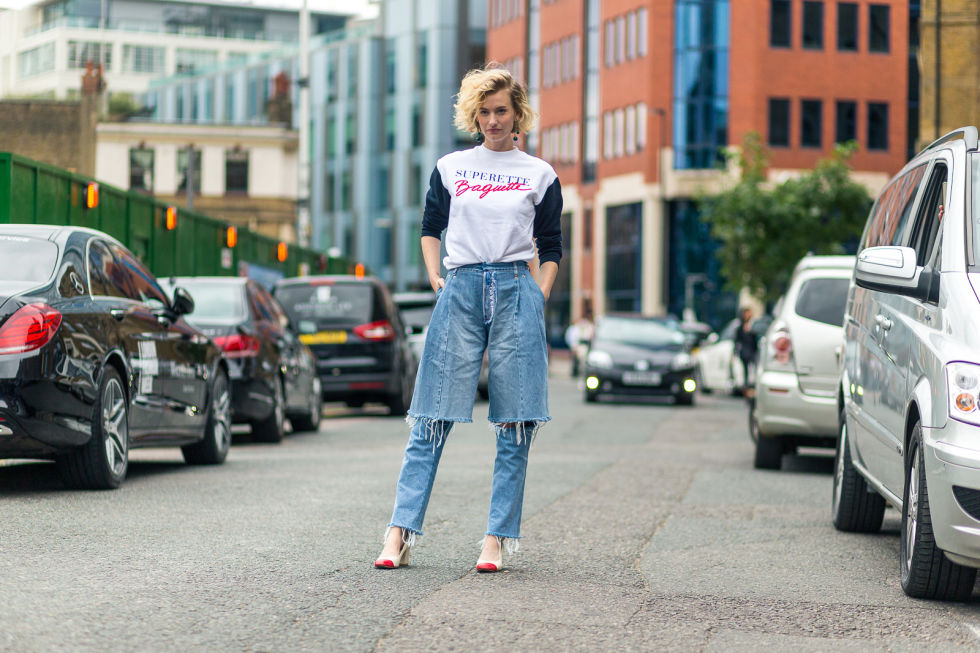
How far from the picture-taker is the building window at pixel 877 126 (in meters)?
59.3

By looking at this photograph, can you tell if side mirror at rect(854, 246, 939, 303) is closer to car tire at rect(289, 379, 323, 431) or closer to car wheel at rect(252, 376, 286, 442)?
car wheel at rect(252, 376, 286, 442)

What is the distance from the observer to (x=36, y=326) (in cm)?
836

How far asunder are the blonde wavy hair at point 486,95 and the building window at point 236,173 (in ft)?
213

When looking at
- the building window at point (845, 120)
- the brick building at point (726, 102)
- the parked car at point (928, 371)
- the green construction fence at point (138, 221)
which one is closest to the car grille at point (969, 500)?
the parked car at point (928, 371)

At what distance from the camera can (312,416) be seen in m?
16.5

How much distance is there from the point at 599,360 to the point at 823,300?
44.6 feet

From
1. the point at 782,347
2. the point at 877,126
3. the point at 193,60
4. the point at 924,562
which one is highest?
the point at 193,60

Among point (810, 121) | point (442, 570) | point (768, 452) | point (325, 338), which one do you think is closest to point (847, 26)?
point (810, 121)

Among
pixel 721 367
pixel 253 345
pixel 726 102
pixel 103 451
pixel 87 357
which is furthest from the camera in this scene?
pixel 726 102

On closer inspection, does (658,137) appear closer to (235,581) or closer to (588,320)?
(588,320)

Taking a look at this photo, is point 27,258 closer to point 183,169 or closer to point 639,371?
point 639,371

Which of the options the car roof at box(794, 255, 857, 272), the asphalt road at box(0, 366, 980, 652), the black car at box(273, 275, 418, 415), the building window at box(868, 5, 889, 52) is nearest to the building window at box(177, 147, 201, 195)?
the building window at box(868, 5, 889, 52)

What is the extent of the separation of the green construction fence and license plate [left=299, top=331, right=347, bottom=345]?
2414 millimetres

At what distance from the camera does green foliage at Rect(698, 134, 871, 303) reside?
43.7 meters
